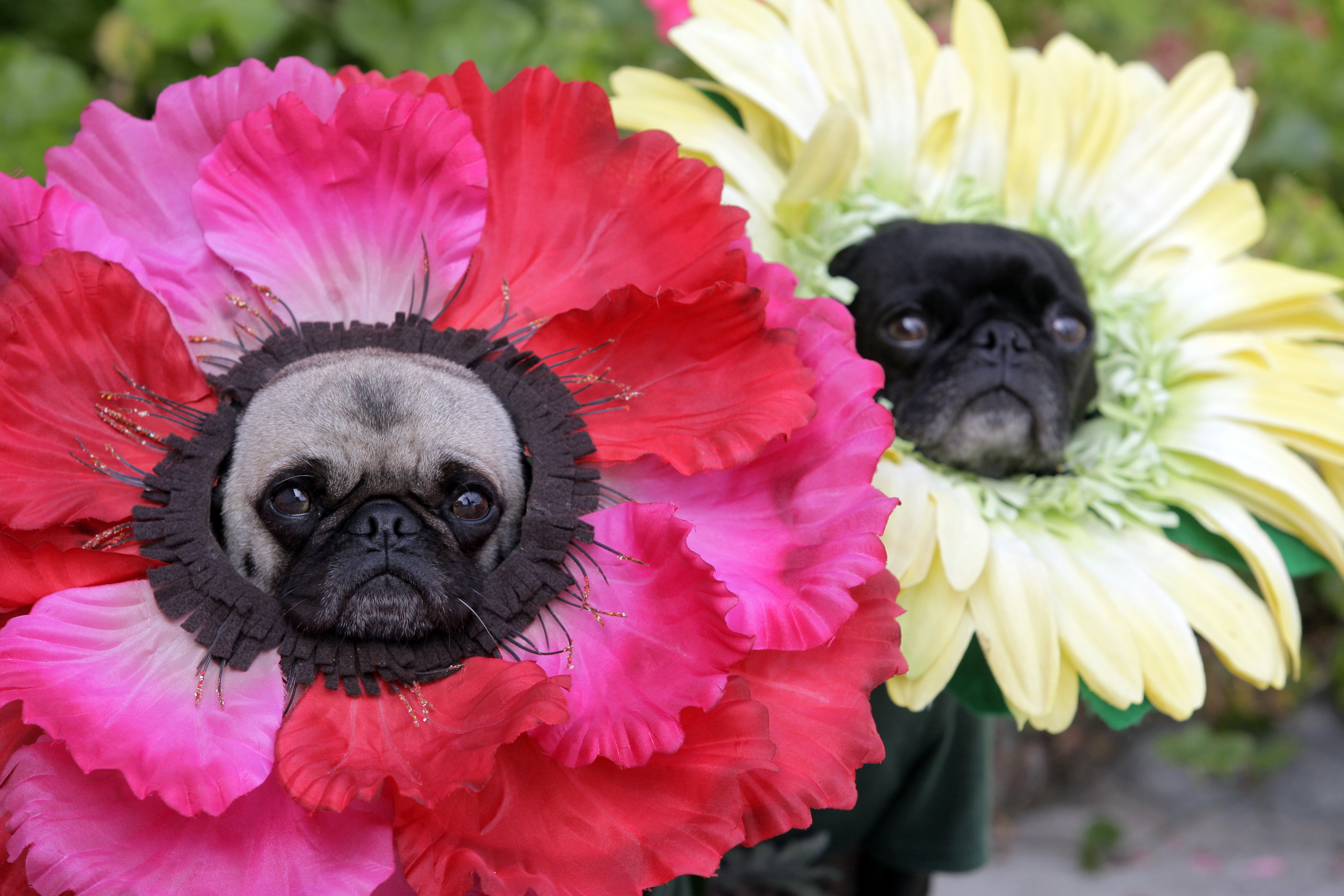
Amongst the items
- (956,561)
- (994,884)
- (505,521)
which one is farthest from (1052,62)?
(994,884)

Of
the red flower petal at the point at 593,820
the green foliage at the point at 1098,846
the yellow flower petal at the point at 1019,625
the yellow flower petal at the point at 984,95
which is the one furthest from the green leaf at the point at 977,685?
the green foliage at the point at 1098,846

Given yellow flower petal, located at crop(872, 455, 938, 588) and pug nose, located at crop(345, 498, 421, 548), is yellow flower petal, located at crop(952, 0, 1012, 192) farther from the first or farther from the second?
pug nose, located at crop(345, 498, 421, 548)

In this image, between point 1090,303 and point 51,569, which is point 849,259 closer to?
point 1090,303

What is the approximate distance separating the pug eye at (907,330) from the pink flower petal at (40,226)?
48 centimetres

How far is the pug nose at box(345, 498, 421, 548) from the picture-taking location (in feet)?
1.74

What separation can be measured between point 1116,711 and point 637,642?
340 mm

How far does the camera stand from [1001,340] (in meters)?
0.77

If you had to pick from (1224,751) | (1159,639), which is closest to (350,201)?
(1159,639)

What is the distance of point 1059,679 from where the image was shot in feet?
2.23

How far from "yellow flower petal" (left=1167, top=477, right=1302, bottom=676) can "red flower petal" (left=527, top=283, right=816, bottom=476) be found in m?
0.34

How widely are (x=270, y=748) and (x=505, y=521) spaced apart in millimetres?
155

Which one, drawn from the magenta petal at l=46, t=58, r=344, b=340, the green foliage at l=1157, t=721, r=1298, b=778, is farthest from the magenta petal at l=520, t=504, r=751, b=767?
the green foliage at l=1157, t=721, r=1298, b=778

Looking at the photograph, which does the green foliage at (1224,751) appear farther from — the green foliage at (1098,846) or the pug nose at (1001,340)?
the pug nose at (1001,340)

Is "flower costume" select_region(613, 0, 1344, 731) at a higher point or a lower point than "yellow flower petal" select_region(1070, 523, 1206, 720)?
higher
